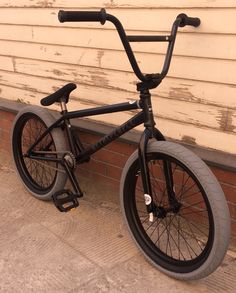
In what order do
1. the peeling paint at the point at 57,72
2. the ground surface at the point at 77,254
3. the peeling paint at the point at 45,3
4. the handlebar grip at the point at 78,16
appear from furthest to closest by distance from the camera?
the peeling paint at the point at 57,72 → the peeling paint at the point at 45,3 → the ground surface at the point at 77,254 → the handlebar grip at the point at 78,16

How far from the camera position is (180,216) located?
3.25 meters

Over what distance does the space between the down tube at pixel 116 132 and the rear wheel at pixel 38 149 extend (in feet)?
0.81

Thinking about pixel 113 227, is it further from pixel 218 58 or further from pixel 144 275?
pixel 218 58

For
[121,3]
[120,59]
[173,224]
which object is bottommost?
[173,224]

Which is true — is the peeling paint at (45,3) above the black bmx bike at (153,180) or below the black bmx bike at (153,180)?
above

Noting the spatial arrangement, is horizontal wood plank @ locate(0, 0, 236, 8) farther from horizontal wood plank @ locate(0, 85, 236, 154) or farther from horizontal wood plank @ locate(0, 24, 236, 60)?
horizontal wood plank @ locate(0, 85, 236, 154)

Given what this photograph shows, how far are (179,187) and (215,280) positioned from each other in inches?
30.0

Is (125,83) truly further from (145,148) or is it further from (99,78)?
(145,148)

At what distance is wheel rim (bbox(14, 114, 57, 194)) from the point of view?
3.79m

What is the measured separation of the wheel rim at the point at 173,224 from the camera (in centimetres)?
284

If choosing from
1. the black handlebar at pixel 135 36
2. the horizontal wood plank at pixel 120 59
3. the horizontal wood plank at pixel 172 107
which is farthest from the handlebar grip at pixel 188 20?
the horizontal wood plank at pixel 172 107

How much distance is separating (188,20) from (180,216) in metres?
1.45

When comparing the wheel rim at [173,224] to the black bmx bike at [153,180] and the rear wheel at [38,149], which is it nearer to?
the black bmx bike at [153,180]

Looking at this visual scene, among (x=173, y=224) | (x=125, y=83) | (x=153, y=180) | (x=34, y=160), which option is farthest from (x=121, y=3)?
(x=173, y=224)
